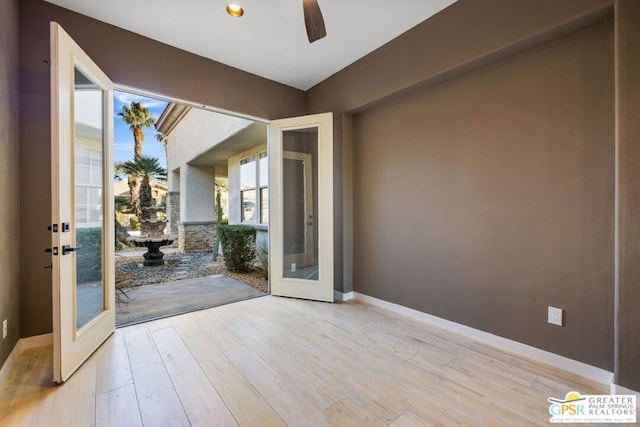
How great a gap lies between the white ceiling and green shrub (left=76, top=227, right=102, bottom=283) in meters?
1.95

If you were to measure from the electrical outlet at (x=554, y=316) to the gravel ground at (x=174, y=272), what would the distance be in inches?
126

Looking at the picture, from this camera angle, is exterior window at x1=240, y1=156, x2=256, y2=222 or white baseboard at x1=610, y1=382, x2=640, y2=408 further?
exterior window at x1=240, y1=156, x2=256, y2=222

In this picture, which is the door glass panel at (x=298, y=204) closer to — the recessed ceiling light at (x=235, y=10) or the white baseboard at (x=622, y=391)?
the recessed ceiling light at (x=235, y=10)

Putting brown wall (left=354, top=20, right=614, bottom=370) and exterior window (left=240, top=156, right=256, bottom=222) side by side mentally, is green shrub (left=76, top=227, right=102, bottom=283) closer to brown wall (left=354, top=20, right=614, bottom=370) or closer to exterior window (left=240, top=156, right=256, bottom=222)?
brown wall (left=354, top=20, right=614, bottom=370)

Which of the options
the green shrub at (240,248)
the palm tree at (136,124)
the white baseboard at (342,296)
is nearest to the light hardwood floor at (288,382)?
the white baseboard at (342,296)

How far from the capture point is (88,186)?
227cm

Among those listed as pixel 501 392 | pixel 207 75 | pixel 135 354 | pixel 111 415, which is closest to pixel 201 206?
pixel 207 75

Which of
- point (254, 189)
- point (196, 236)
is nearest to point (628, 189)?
point (254, 189)

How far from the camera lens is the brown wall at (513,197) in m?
1.86

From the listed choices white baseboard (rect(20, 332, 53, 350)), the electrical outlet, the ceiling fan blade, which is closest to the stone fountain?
white baseboard (rect(20, 332, 53, 350))

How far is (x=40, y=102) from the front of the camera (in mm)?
2293

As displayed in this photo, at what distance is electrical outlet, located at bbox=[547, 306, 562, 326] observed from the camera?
2000 mm

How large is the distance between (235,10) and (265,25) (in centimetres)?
31

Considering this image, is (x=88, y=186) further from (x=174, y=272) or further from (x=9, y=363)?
(x=174, y=272)
